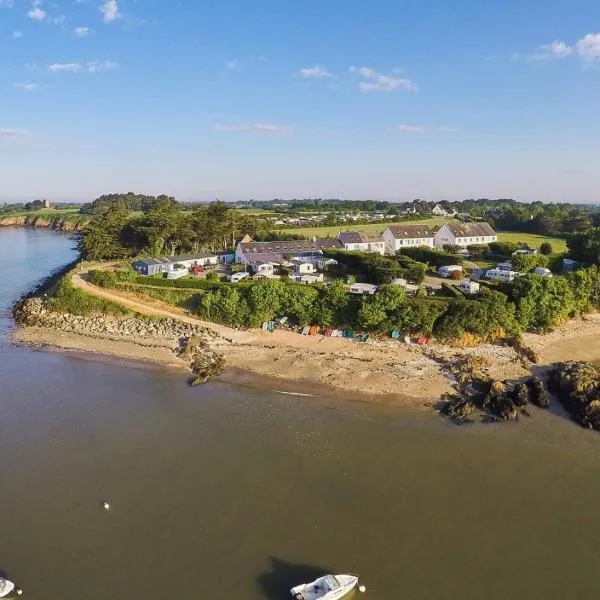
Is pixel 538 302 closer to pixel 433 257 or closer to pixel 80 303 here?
pixel 433 257

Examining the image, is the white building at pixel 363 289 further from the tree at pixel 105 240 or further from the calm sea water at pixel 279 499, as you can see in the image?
the tree at pixel 105 240

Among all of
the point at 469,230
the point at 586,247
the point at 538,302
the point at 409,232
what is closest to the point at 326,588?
the point at 538,302

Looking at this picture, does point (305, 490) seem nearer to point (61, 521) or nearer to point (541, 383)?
point (61, 521)

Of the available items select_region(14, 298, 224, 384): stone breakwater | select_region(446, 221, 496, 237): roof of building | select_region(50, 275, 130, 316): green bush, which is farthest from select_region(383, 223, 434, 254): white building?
select_region(50, 275, 130, 316): green bush

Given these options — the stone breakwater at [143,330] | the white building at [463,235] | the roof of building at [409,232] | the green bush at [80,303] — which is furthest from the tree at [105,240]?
the white building at [463,235]

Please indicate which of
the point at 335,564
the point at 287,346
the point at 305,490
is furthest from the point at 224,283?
the point at 335,564

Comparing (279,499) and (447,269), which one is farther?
(447,269)
